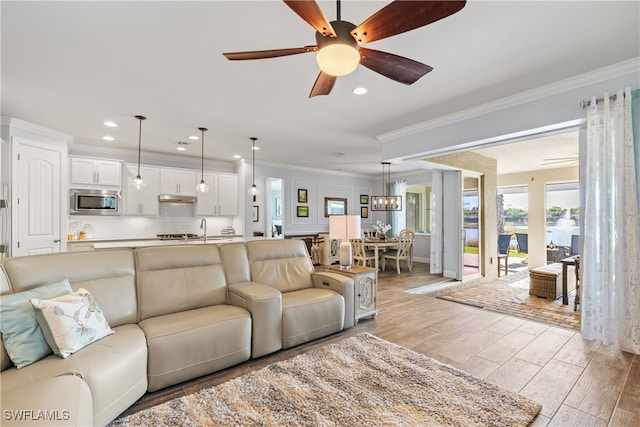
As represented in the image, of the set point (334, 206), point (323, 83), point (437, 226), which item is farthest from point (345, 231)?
point (334, 206)

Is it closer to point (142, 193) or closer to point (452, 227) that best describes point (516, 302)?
point (452, 227)

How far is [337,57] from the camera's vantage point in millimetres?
1678

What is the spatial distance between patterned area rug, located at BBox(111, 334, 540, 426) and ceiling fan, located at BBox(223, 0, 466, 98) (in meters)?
2.14

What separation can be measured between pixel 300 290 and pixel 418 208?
21.5ft

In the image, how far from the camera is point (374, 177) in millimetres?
9719

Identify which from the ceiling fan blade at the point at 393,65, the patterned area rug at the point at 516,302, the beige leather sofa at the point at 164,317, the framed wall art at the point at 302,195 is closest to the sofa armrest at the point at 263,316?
the beige leather sofa at the point at 164,317

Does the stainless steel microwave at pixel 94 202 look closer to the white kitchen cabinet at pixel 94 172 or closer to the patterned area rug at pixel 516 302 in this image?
the white kitchen cabinet at pixel 94 172

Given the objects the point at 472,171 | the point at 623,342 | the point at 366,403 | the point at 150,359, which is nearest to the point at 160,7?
the point at 150,359

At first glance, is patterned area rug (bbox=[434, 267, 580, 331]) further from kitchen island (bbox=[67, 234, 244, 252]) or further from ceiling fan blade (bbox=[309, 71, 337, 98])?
kitchen island (bbox=[67, 234, 244, 252])

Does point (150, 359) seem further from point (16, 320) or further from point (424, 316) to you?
point (424, 316)

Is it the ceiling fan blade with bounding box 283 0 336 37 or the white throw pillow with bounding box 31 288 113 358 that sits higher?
the ceiling fan blade with bounding box 283 0 336 37

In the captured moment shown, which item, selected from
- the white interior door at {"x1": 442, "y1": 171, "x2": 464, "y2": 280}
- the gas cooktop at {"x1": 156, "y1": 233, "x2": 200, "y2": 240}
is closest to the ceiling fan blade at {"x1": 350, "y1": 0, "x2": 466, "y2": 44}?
the white interior door at {"x1": 442, "y1": 171, "x2": 464, "y2": 280}

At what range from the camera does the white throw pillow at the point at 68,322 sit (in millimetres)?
1795

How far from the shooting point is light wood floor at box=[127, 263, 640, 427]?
2.03 m
